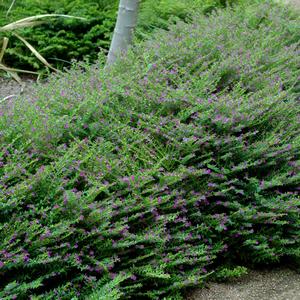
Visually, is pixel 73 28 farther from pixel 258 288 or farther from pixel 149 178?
pixel 258 288

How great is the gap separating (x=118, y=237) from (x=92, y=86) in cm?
149

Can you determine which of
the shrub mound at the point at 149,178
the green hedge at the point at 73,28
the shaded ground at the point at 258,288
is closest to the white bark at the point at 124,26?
the shrub mound at the point at 149,178

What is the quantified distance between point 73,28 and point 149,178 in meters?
3.99

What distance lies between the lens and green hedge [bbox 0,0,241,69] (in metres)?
6.43

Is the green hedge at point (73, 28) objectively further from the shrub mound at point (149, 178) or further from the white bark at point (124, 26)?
the shrub mound at point (149, 178)

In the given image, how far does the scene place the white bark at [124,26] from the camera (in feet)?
16.9

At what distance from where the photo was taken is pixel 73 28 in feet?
21.7

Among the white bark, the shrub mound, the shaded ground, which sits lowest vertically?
the shaded ground

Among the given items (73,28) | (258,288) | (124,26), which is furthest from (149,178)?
(73,28)

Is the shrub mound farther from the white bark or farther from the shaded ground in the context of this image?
the white bark

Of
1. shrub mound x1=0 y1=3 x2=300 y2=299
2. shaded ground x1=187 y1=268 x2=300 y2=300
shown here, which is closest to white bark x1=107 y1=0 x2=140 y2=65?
shrub mound x1=0 y1=3 x2=300 y2=299

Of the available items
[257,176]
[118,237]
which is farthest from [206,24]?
[118,237]

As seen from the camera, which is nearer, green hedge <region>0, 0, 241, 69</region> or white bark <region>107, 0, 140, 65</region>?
white bark <region>107, 0, 140, 65</region>

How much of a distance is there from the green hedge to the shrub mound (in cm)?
212
